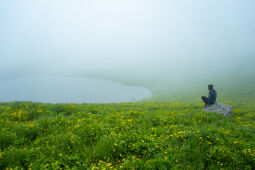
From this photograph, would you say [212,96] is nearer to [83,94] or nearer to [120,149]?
[120,149]

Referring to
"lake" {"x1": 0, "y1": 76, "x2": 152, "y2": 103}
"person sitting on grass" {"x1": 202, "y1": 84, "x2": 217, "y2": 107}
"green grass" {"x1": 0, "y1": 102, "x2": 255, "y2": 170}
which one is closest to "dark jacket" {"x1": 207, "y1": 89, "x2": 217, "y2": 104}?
"person sitting on grass" {"x1": 202, "y1": 84, "x2": 217, "y2": 107}

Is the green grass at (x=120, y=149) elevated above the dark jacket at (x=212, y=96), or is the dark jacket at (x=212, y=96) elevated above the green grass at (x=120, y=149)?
the dark jacket at (x=212, y=96)

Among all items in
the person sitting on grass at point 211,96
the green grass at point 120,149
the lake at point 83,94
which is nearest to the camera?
the green grass at point 120,149

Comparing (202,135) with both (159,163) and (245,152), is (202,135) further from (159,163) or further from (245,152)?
(159,163)

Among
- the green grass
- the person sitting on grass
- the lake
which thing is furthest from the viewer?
the lake

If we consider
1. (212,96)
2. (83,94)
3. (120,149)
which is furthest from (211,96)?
(83,94)

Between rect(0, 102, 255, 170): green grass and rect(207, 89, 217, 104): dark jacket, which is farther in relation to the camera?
rect(207, 89, 217, 104): dark jacket

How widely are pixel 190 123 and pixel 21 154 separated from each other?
8882 millimetres

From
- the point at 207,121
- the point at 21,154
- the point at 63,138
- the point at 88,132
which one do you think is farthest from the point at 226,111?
the point at 21,154

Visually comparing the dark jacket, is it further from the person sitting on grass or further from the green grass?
the green grass

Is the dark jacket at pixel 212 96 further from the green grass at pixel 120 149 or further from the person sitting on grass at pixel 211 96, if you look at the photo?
the green grass at pixel 120 149

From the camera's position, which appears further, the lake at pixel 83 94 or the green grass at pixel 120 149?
the lake at pixel 83 94

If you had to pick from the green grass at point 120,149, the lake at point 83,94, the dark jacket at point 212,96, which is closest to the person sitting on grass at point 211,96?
the dark jacket at point 212,96

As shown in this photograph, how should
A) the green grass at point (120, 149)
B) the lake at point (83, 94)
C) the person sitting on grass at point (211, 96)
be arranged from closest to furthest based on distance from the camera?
the green grass at point (120, 149)
the person sitting on grass at point (211, 96)
the lake at point (83, 94)
